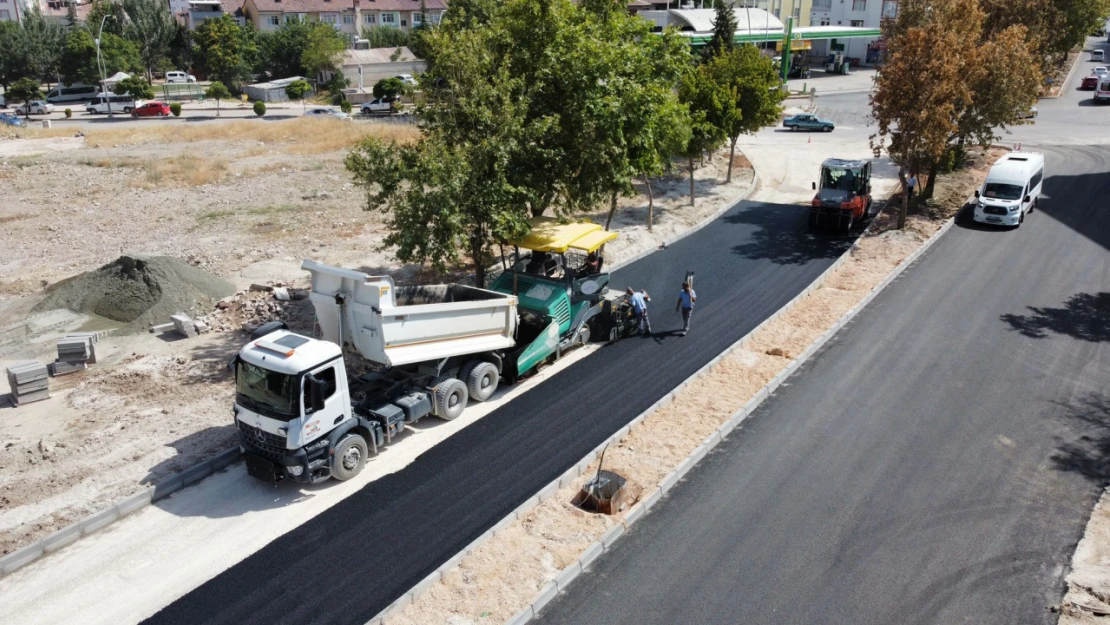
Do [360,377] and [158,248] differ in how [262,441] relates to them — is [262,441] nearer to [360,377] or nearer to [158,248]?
[360,377]

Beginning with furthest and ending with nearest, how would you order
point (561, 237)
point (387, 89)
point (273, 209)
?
point (387, 89), point (273, 209), point (561, 237)

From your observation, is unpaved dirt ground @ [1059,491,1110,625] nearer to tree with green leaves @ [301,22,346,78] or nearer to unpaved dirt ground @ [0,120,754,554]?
unpaved dirt ground @ [0,120,754,554]

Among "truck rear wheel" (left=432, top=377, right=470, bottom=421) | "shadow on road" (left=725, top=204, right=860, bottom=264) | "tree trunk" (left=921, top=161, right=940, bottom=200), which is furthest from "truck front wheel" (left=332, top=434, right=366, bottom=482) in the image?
"tree trunk" (left=921, top=161, right=940, bottom=200)

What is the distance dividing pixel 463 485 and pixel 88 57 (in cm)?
8034

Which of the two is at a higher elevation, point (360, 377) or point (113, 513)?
point (360, 377)

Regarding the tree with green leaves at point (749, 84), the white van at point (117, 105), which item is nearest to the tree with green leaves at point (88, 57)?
the white van at point (117, 105)

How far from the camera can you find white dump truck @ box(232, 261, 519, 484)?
12336 mm

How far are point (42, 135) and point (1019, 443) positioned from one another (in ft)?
190

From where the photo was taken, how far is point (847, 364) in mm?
17312

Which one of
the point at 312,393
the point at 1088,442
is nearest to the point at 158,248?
the point at 312,393

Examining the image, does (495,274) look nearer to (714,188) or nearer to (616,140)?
(616,140)

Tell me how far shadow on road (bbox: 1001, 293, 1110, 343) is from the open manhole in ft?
41.6

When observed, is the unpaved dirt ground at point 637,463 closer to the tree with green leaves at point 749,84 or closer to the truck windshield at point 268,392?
the truck windshield at point 268,392

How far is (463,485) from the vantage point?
1289 centimetres
